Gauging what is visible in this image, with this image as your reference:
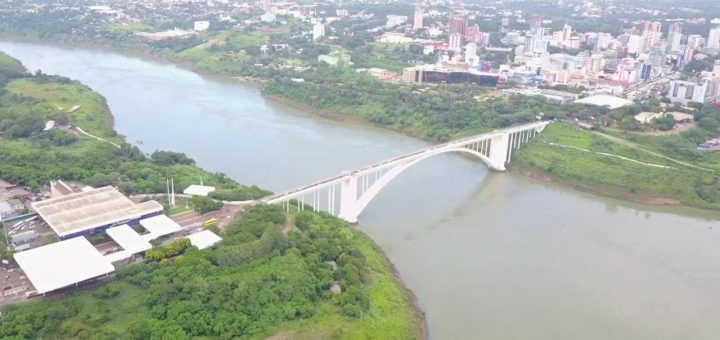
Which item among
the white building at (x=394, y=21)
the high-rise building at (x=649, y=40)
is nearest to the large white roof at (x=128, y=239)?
the high-rise building at (x=649, y=40)

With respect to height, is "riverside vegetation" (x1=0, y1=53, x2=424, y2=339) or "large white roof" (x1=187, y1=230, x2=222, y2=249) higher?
"large white roof" (x1=187, y1=230, x2=222, y2=249)

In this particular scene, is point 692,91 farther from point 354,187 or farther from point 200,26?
point 200,26

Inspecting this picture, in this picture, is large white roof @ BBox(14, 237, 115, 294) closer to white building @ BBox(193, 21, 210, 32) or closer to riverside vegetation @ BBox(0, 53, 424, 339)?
riverside vegetation @ BBox(0, 53, 424, 339)

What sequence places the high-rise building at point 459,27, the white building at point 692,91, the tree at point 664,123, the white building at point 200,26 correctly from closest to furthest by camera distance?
1. the tree at point 664,123
2. the white building at point 692,91
3. the high-rise building at point 459,27
4. the white building at point 200,26

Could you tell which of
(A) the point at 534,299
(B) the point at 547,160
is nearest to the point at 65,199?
(A) the point at 534,299

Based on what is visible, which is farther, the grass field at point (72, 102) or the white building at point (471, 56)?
the white building at point (471, 56)

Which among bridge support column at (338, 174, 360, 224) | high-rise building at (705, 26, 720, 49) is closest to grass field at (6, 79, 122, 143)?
bridge support column at (338, 174, 360, 224)

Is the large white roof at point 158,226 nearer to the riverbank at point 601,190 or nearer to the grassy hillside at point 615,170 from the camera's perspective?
the riverbank at point 601,190
